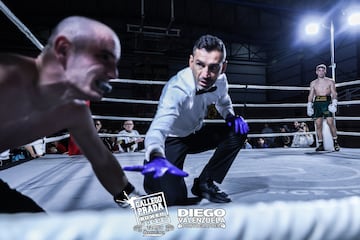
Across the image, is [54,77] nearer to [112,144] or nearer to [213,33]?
[112,144]

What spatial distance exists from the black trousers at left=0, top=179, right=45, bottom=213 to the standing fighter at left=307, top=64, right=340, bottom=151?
271 centimetres

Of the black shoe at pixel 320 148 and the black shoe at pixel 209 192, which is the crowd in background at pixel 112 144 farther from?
the black shoe at pixel 209 192

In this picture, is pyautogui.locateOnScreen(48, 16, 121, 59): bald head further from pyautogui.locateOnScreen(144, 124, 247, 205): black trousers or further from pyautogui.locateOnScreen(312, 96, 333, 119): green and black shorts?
pyautogui.locateOnScreen(312, 96, 333, 119): green and black shorts

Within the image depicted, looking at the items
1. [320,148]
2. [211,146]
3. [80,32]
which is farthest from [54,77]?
[320,148]

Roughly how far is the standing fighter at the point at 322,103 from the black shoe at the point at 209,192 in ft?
6.70

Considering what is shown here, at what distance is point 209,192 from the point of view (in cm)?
104

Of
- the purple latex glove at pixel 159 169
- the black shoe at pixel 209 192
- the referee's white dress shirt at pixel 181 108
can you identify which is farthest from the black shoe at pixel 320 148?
the purple latex glove at pixel 159 169

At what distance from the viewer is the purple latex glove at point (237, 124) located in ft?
3.82

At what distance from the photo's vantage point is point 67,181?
1322mm

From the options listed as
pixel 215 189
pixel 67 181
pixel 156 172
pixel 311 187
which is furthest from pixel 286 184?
pixel 67 181

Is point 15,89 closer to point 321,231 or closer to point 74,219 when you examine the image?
point 74,219

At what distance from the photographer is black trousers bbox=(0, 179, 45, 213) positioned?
591 mm

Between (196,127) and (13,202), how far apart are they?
0.75 metres

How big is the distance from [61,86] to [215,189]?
0.71 m
